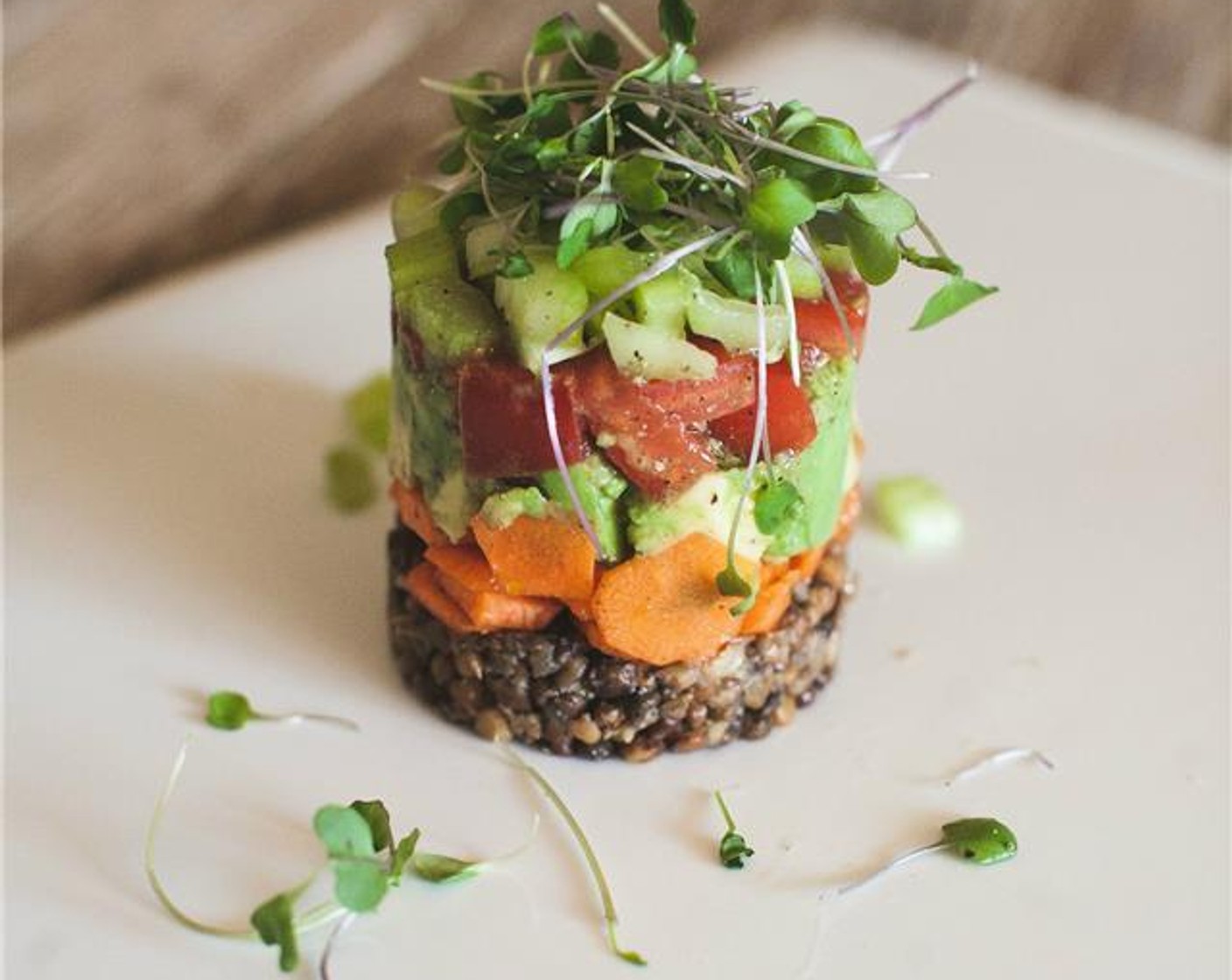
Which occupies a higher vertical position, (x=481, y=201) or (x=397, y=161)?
(x=481, y=201)

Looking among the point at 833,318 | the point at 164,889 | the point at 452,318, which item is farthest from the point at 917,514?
the point at 164,889

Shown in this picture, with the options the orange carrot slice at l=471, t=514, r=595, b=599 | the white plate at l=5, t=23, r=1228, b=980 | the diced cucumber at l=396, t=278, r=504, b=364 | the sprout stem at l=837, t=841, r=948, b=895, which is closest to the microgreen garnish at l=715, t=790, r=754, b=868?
the white plate at l=5, t=23, r=1228, b=980

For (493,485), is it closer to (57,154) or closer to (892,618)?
(892,618)

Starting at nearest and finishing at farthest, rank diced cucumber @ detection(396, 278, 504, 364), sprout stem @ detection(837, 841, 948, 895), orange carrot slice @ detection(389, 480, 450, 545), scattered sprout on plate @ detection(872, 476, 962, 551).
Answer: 1. diced cucumber @ detection(396, 278, 504, 364)
2. sprout stem @ detection(837, 841, 948, 895)
3. orange carrot slice @ detection(389, 480, 450, 545)
4. scattered sprout on plate @ detection(872, 476, 962, 551)

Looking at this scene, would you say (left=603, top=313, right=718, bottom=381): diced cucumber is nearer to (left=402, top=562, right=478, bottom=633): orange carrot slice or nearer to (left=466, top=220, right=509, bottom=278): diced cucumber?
(left=466, top=220, right=509, bottom=278): diced cucumber

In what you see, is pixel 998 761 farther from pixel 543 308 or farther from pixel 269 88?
pixel 269 88

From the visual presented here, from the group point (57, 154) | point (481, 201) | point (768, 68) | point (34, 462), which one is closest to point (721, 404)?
point (481, 201)

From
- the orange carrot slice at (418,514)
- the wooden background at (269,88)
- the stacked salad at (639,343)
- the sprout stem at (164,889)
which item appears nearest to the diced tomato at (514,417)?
the stacked salad at (639,343)
